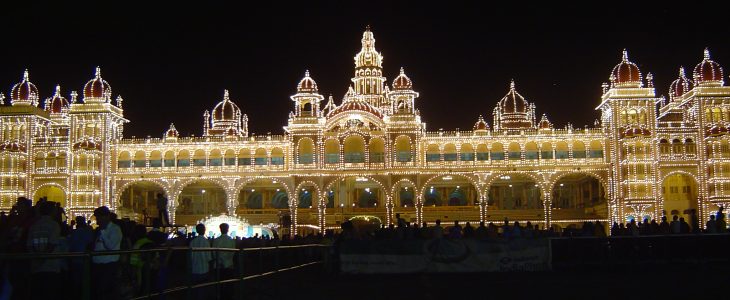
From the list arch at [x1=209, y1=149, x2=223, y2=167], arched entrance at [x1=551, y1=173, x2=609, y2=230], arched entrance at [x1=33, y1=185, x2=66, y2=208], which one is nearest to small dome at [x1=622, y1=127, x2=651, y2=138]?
arched entrance at [x1=551, y1=173, x2=609, y2=230]

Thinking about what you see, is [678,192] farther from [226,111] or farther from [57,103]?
[57,103]

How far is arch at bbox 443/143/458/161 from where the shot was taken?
5475 centimetres

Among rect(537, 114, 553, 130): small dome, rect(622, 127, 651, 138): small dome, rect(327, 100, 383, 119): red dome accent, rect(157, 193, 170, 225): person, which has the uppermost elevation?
rect(327, 100, 383, 119): red dome accent

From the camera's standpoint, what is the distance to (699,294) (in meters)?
17.1

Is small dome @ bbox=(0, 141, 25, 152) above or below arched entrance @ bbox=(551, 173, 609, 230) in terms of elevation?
above

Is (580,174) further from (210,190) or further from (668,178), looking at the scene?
(210,190)

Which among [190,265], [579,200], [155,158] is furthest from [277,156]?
[190,265]

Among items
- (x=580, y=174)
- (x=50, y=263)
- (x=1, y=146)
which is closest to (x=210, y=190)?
(x=1, y=146)

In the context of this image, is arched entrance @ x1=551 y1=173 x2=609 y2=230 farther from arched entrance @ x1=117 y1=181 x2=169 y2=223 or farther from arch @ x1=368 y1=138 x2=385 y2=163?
arched entrance @ x1=117 y1=181 x2=169 y2=223

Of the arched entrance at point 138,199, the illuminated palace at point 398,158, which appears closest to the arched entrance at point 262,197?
the illuminated palace at point 398,158

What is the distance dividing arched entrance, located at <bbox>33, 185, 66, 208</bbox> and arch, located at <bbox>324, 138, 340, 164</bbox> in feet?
60.7

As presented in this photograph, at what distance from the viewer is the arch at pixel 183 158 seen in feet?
187

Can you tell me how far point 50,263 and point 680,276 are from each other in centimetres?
1592

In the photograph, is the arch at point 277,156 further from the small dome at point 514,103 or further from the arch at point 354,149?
the small dome at point 514,103
